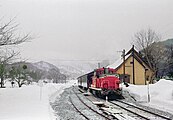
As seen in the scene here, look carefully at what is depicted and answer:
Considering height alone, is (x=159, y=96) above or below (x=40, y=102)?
above

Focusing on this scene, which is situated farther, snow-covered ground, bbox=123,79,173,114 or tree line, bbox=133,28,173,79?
tree line, bbox=133,28,173,79

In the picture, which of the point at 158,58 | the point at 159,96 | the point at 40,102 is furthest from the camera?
the point at 158,58

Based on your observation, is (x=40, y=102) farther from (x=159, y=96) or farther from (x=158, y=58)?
(x=158, y=58)

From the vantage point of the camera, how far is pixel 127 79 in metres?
54.2

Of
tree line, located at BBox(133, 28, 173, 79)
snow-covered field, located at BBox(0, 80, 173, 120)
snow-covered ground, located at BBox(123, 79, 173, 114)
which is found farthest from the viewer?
tree line, located at BBox(133, 28, 173, 79)

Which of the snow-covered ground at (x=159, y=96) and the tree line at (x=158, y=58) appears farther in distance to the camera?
the tree line at (x=158, y=58)

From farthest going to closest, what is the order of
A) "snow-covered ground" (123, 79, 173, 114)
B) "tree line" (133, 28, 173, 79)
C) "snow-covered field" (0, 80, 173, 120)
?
"tree line" (133, 28, 173, 79), "snow-covered ground" (123, 79, 173, 114), "snow-covered field" (0, 80, 173, 120)

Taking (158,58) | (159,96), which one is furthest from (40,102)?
(158,58)

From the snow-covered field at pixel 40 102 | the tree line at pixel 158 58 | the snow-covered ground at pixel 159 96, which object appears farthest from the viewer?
the tree line at pixel 158 58

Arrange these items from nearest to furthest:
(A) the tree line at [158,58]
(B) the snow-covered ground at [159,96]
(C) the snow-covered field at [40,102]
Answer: (C) the snow-covered field at [40,102] < (B) the snow-covered ground at [159,96] < (A) the tree line at [158,58]

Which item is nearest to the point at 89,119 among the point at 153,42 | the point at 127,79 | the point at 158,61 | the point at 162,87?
the point at 162,87

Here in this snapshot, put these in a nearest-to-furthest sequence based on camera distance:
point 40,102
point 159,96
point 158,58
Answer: point 40,102
point 159,96
point 158,58

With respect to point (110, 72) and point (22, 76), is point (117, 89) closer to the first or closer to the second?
point (110, 72)

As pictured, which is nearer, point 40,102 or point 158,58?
point 40,102
